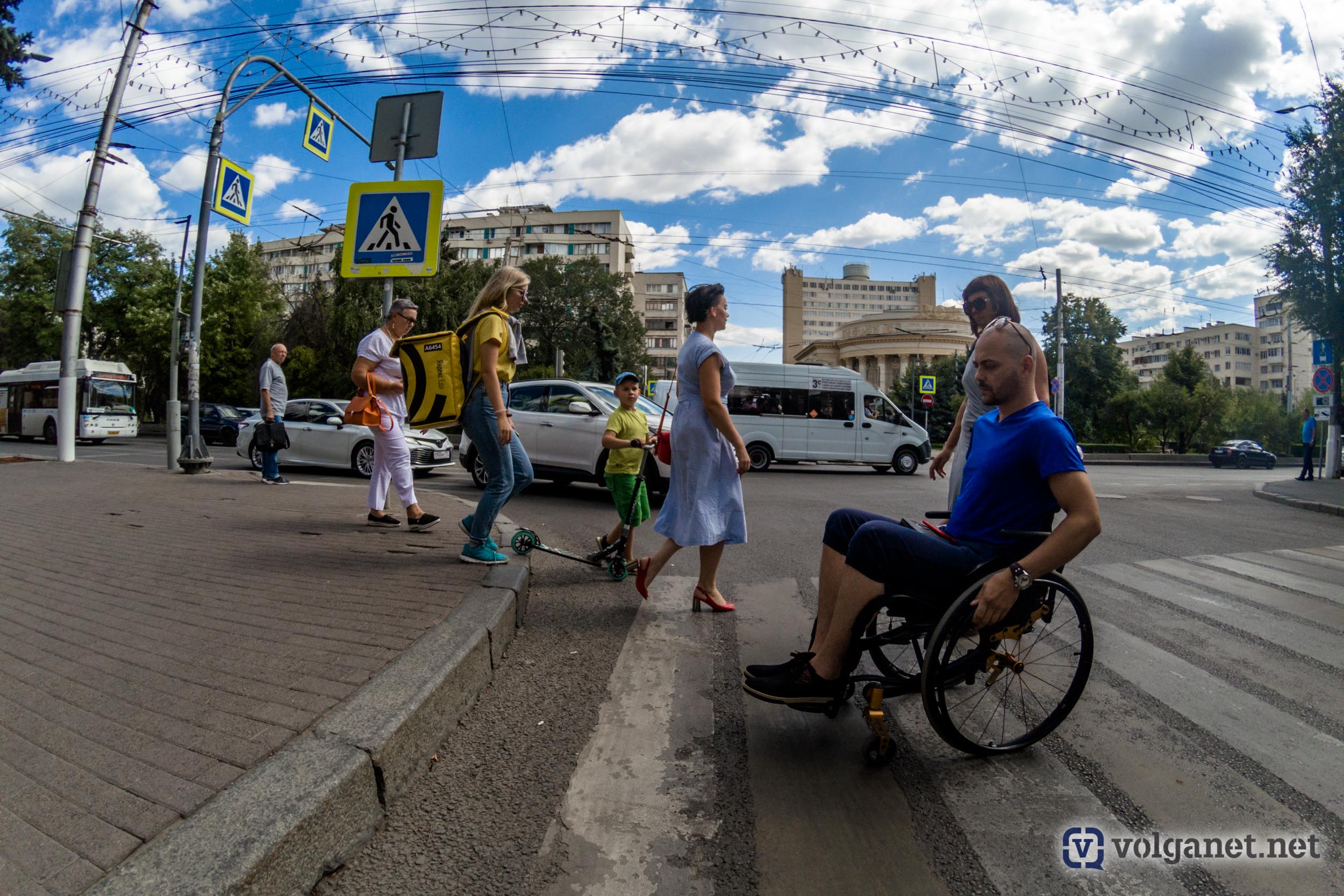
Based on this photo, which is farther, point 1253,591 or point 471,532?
point 1253,591

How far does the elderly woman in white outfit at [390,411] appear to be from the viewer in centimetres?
628

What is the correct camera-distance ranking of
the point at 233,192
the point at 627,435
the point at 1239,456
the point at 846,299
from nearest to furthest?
1. the point at 627,435
2. the point at 233,192
3. the point at 1239,456
4. the point at 846,299

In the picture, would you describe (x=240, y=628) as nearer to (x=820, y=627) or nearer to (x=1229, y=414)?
(x=820, y=627)

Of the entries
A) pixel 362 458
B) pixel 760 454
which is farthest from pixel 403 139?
pixel 760 454

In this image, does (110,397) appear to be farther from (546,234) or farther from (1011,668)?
(546,234)

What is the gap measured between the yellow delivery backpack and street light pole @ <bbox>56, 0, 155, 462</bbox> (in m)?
11.8

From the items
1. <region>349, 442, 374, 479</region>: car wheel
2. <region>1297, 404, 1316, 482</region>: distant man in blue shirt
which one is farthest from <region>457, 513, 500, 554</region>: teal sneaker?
<region>1297, 404, 1316, 482</region>: distant man in blue shirt

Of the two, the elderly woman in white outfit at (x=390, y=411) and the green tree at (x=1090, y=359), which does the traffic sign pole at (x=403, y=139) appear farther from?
the green tree at (x=1090, y=359)

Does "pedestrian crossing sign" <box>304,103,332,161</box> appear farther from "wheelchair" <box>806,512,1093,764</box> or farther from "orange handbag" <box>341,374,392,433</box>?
"wheelchair" <box>806,512,1093,764</box>

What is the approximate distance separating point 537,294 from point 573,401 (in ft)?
151

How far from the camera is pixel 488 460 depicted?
15.7 ft

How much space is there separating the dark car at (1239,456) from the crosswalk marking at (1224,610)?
124ft

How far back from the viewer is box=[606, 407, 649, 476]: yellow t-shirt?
17.6 feet

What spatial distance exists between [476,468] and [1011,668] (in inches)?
382
